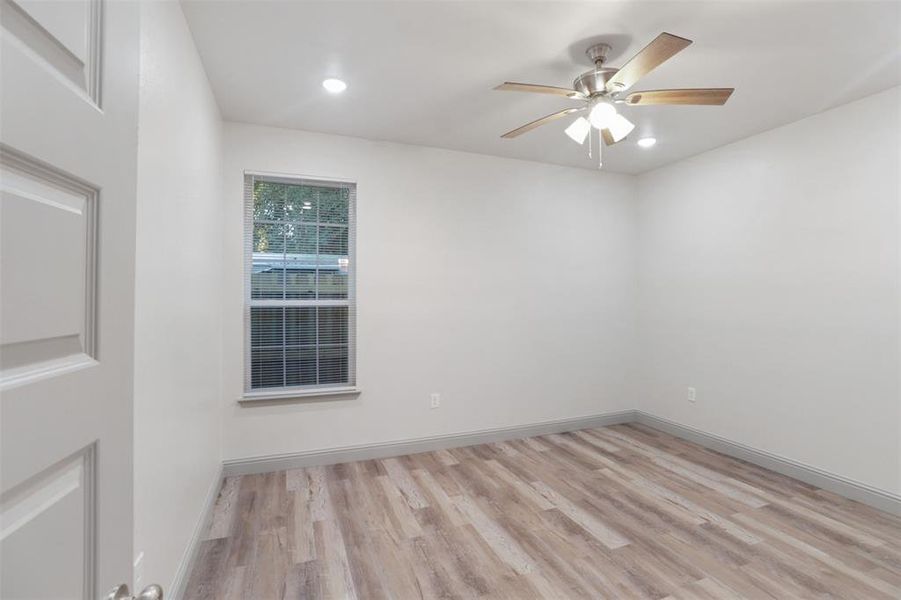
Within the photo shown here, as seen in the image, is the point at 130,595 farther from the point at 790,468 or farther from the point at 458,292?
the point at 790,468

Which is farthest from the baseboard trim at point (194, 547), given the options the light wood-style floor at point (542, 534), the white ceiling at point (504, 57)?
the white ceiling at point (504, 57)

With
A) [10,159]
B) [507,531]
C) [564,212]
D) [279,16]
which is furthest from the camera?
[564,212]

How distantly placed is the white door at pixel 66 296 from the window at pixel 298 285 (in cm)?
266

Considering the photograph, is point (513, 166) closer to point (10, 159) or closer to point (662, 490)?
point (662, 490)

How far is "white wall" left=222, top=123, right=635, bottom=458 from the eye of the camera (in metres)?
3.23

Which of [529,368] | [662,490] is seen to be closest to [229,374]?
[529,368]

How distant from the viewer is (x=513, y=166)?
4.02m

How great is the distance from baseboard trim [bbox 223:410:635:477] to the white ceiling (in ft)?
8.37

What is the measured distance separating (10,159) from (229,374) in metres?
2.97

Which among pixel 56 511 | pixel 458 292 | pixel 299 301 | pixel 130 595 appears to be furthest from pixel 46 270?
pixel 458 292

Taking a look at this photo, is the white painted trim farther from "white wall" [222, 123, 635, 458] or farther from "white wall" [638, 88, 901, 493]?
"white wall" [638, 88, 901, 493]

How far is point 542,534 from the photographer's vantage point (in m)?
2.37

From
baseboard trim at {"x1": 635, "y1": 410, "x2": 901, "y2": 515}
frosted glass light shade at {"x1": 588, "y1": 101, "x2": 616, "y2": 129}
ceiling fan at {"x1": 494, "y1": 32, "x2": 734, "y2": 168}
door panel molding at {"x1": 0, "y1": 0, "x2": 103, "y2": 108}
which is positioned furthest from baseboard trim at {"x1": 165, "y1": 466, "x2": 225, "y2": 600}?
baseboard trim at {"x1": 635, "y1": 410, "x2": 901, "y2": 515}

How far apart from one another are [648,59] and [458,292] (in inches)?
91.6
